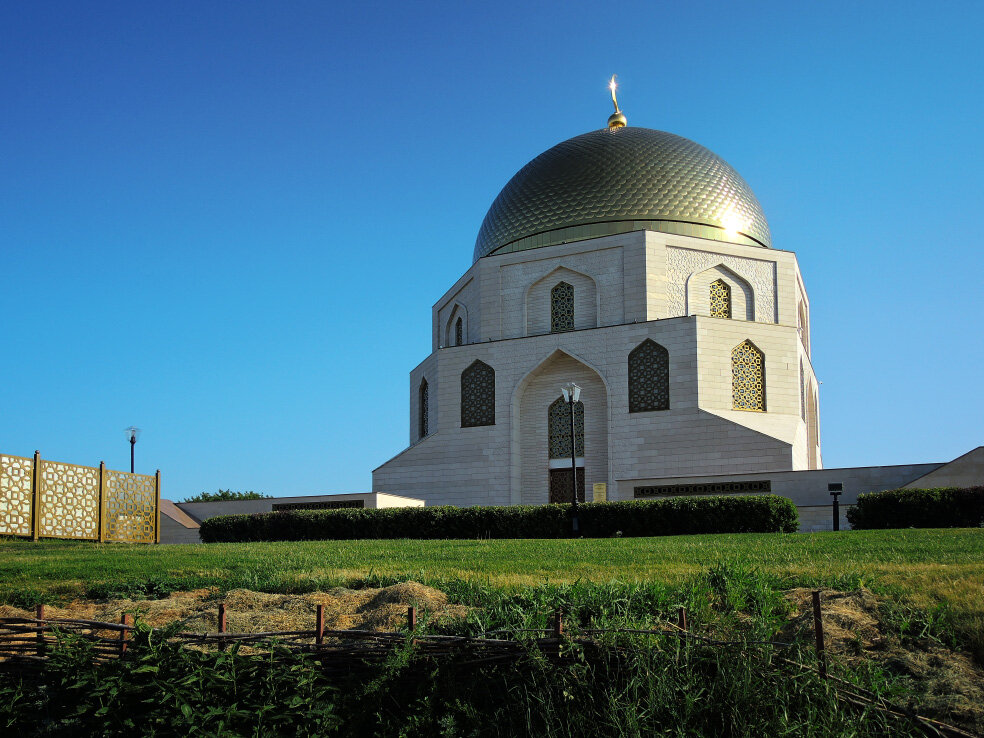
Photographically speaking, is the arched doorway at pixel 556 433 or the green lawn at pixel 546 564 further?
the arched doorway at pixel 556 433

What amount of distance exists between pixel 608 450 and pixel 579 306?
4.12m

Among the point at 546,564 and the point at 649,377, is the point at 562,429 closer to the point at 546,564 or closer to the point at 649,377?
the point at 649,377

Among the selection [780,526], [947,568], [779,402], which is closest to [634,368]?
[779,402]

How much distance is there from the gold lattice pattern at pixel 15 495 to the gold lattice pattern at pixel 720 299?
16160 millimetres

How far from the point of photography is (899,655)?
511 centimetres

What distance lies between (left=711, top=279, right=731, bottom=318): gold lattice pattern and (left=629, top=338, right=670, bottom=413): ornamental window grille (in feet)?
8.37

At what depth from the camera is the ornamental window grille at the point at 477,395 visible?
23.5m

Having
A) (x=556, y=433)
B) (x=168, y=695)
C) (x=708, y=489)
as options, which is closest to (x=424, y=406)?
(x=556, y=433)

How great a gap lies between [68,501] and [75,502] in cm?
15

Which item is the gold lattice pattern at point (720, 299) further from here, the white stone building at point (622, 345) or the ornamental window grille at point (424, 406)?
the ornamental window grille at point (424, 406)

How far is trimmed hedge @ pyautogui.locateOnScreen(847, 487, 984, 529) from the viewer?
1436cm

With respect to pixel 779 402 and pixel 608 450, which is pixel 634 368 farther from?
pixel 779 402

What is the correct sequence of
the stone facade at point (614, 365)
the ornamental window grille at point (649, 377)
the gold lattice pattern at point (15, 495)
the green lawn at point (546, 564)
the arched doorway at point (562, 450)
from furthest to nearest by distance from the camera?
the arched doorway at point (562, 450) < the ornamental window grille at point (649, 377) < the stone facade at point (614, 365) < the gold lattice pattern at point (15, 495) < the green lawn at point (546, 564)

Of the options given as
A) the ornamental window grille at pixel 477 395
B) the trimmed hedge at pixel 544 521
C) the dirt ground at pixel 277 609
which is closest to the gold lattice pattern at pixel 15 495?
the trimmed hedge at pixel 544 521
